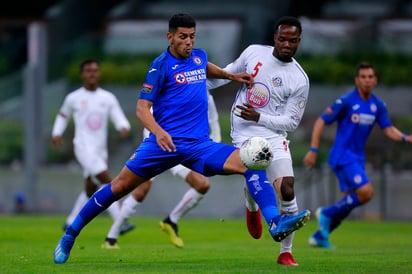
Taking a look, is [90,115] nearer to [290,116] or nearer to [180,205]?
[180,205]

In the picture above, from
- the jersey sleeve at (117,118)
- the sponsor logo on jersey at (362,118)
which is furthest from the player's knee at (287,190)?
the jersey sleeve at (117,118)

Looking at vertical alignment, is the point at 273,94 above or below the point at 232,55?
above

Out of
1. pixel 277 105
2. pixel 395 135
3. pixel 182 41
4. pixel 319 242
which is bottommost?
pixel 319 242

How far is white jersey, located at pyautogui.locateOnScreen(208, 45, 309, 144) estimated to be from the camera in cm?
1166

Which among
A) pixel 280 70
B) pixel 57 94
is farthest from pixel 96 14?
pixel 280 70

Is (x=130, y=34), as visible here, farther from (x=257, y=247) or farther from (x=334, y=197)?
(x=257, y=247)

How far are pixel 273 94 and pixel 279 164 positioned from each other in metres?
0.76

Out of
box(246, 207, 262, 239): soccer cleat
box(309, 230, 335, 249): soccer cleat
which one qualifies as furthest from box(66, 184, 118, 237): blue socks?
box(309, 230, 335, 249): soccer cleat

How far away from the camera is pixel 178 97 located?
1116 cm

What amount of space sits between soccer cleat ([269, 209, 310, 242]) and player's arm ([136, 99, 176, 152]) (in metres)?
1.30

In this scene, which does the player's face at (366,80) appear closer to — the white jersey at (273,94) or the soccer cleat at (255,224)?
the white jersey at (273,94)

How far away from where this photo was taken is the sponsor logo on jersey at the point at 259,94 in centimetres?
1173

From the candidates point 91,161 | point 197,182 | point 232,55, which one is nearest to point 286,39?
point 197,182

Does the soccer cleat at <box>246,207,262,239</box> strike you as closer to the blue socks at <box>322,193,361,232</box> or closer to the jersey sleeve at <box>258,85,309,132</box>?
the jersey sleeve at <box>258,85,309,132</box>
